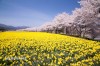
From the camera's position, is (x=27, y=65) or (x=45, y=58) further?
(x=45, y=58)

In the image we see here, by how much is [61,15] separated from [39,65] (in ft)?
125

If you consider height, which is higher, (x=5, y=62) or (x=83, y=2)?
(x=83, y=2)

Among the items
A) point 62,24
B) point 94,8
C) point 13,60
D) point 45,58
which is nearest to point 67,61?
point 45,58

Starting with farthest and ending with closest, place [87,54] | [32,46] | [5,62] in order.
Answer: [32,46] < [87,54] < [5,62]

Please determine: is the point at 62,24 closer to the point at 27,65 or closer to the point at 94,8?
the point at 94,8

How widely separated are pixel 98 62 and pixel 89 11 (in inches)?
541

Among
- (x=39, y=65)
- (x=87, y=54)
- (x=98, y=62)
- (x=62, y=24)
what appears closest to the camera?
(x=39, y=65)

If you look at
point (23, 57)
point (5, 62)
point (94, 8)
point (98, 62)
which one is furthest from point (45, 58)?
point (94, 8)

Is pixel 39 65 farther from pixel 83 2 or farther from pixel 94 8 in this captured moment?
pixel 83 2

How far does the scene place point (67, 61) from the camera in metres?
7.86

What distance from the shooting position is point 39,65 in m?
7.12

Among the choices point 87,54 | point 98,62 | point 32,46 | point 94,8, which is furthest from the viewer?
point 94,8

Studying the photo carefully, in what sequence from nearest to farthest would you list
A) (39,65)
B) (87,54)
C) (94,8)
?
(39,65), (87,54), (94,8)

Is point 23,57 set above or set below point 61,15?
below
